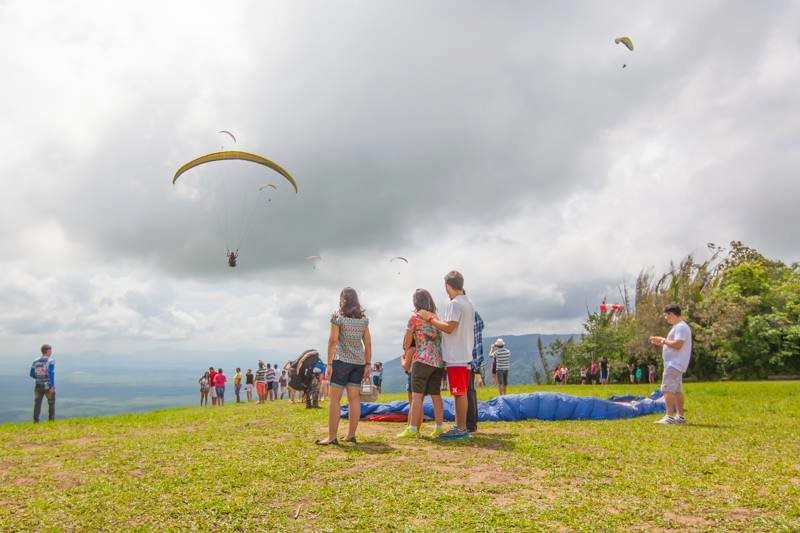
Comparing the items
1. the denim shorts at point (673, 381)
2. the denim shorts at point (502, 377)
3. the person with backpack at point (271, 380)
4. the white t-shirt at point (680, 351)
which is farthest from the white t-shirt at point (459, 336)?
the person with backpack at point (271, 380)

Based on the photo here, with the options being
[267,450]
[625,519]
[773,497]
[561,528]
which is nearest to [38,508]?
[267,450]

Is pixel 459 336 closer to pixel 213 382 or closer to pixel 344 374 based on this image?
pixel 344 374

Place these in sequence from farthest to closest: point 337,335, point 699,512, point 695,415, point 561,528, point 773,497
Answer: point 695,415, point 337,335, point 773,497, point 699,512, point 561,528

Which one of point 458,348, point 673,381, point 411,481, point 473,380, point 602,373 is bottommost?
point 602,373

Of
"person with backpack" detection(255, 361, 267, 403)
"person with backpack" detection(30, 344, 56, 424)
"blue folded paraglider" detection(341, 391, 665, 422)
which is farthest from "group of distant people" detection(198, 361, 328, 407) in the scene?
"blue folded paraglider" detection(341, 391, 665, 422)

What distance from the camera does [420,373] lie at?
8797 millimetres

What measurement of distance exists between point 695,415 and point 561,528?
9862mm

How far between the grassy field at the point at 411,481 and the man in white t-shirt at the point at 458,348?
1.59 ft

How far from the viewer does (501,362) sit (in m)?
20.6

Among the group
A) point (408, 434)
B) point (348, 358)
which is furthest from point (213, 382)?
point (348, 358)

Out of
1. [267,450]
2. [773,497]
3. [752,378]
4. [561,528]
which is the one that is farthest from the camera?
[752,378]

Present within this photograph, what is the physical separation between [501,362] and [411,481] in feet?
49.6

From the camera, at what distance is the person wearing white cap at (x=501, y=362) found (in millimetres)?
20266

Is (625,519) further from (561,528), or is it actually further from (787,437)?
(787,437)
